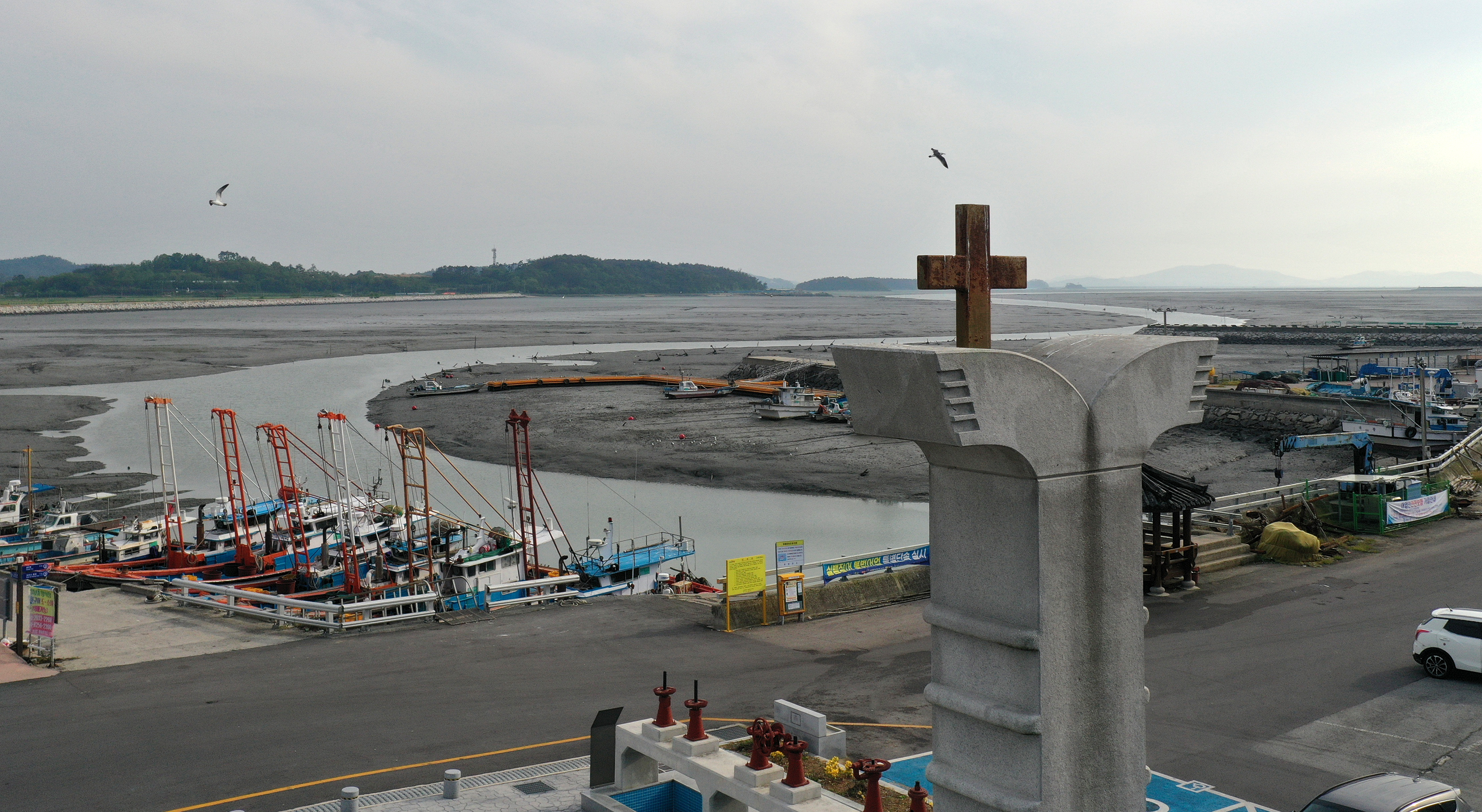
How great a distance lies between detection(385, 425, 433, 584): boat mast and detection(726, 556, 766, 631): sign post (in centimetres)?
992

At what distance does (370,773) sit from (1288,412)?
6484 centimetres

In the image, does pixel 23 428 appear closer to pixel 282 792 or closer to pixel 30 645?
pixel 30 645

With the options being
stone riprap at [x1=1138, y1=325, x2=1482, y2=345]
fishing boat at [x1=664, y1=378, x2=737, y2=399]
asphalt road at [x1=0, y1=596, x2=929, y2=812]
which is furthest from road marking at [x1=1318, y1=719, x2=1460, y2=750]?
stone riprap at [x1=1138, y1=325, x2=1482, y2=345]

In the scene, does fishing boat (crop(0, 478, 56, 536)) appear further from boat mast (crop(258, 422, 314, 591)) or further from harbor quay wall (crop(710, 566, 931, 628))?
harbor quay wall (crop(710, 566, 931, 628))

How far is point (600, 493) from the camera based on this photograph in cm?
5150

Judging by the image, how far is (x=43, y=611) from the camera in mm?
19859

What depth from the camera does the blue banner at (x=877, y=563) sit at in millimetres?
23766

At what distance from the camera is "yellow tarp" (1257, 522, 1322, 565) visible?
25.8m

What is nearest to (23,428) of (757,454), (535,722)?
(757,454)

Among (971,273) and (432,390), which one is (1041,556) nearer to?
(971,273)

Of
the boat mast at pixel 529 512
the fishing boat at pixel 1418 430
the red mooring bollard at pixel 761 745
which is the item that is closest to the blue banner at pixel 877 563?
the boat mast at pixel 529 512

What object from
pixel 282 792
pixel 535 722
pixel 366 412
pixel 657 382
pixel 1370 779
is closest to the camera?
pixel 1370 779

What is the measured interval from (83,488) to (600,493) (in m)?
24.3

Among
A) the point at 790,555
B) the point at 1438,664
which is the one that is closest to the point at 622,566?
the point at 790,555
